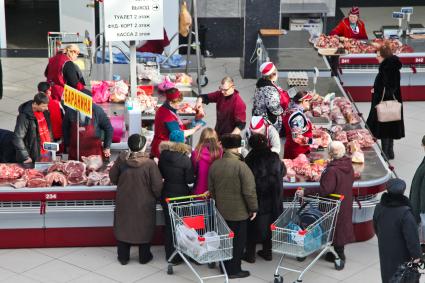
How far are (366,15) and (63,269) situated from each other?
44.7ft

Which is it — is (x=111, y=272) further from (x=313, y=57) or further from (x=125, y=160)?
(x=313, y=57)

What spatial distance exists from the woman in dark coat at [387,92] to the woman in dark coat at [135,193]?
4411 mm

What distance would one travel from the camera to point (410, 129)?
51.3 ft

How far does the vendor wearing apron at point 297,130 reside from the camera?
39.6ft

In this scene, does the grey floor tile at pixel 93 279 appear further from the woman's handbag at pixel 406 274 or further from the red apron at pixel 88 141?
the woman's handbag at pixel 406 274

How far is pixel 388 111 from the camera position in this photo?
14.0 meters

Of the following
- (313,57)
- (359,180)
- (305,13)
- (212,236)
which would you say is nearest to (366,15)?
(305,13)

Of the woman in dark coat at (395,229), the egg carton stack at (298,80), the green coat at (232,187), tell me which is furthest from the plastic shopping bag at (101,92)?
the woman in dark coat at (395,229)

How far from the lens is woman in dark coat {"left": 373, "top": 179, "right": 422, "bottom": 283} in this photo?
30.9 ft

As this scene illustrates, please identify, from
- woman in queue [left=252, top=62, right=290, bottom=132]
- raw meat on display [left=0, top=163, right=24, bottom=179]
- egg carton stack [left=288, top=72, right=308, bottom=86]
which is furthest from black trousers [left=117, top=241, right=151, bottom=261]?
egg carton stack [left=288, top=72, right=308, bottom=86]

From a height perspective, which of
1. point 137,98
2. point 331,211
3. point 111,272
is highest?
point 137,98

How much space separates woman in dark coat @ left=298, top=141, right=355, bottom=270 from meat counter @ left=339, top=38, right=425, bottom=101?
572cm

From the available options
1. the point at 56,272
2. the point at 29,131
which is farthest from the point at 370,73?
the point at 56,272

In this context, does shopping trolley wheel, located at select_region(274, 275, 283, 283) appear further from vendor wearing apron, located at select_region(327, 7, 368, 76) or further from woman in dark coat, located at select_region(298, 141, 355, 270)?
vendor wearing apron, located at select_region(327, 7, 368, 76)
